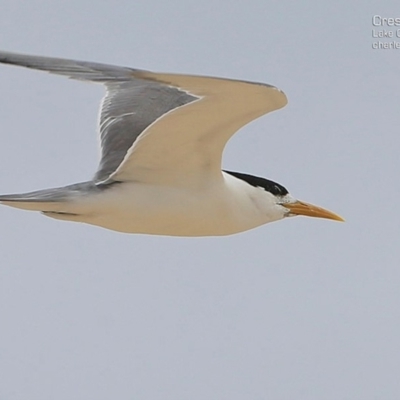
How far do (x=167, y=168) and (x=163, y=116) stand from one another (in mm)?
758

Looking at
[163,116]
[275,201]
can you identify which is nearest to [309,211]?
[275,201]

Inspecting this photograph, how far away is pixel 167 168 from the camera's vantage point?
25.5 feet

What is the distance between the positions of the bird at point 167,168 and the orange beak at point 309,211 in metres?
0.01

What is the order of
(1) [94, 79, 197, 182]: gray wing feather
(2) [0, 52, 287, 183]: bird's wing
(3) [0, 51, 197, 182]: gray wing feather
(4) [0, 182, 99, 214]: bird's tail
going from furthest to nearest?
1. (1) [94, 79, 197, 182]: gray wing feather
2. (3) [0, 51, 197, 182]: gray wing feather
3. (4) [0, 182, 99, 214]: bird's tail
4. (2) [0, 52, 287, 183]: bird's wing

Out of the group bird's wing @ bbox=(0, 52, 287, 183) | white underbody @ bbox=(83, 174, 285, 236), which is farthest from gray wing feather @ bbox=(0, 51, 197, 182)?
white underbody @ bbox=(83, 174, 285, 236)

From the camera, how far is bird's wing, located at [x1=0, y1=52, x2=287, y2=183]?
6422 millimetres

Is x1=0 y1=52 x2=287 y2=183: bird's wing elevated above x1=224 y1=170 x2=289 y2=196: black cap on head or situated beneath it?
elevated above

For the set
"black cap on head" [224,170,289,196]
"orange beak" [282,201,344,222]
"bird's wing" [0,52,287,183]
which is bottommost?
"orange beak" [282,201,344,222]

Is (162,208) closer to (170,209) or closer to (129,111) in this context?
(170,209)

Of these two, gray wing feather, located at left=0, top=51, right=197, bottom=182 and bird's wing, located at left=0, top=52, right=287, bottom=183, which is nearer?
bird's wing, located at left=0, top=52, right=287, bottom=183

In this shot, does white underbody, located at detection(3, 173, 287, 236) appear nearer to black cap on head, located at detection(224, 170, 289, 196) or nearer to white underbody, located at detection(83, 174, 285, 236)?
white underbody, located at detection(83, 174, 285, 236)

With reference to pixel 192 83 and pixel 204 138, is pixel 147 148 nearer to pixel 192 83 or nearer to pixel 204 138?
pixel 204 138

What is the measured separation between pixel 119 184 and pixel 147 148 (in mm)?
408

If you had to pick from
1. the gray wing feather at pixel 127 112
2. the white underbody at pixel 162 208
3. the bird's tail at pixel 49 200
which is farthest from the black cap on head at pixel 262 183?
the bird's tail at pixel 49 200
